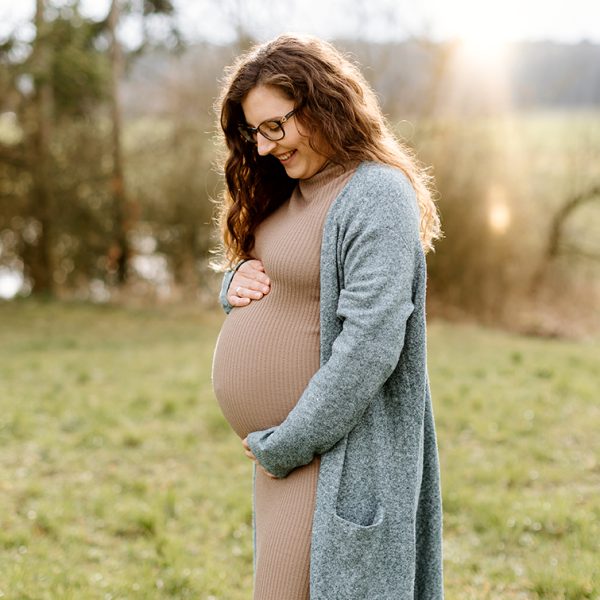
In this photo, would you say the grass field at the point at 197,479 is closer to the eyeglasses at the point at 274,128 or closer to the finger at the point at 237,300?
the finger at the point at 237,300

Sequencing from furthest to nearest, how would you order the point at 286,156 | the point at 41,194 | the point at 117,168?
the point at 117,168 < the point at 41,194 < the point at 286,156

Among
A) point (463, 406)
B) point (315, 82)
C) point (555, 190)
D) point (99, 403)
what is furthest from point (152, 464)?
point (555, 190)

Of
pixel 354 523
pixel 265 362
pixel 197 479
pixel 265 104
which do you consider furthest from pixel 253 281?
pixel 197 479

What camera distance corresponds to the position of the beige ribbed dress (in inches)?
73.2

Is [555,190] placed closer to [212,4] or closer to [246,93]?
[212,4]

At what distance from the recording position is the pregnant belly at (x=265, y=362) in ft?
6.37

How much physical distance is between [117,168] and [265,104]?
1272 cm

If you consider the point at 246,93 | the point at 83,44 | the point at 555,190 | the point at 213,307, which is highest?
the point at 83,44

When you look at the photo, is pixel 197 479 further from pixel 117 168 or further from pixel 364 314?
pixel 117 168

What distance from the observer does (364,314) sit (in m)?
1.71

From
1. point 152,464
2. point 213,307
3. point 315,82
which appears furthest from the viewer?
point 213,307

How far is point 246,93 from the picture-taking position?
78.0 inches

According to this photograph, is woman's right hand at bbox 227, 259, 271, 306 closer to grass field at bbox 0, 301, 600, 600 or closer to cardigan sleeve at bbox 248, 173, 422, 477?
cardigan sleeve at bbox 248, 173, 422, 477

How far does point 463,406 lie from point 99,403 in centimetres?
316
